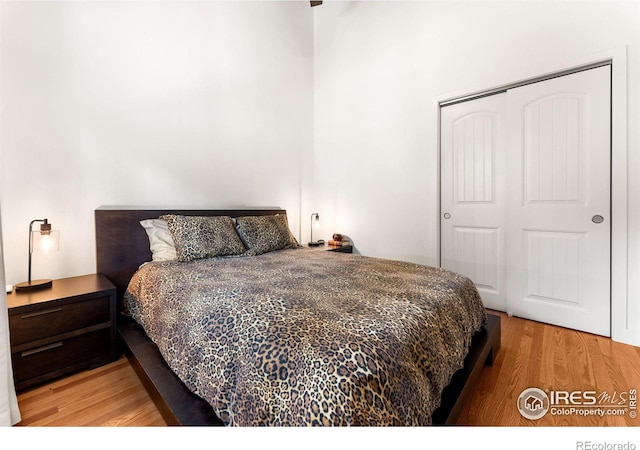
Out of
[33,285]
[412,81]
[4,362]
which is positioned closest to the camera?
[4,362]

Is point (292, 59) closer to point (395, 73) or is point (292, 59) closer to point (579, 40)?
point (395, 73)

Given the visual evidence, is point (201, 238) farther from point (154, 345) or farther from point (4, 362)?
point (4, 362)

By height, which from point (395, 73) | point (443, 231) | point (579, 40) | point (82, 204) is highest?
point (395, 73)

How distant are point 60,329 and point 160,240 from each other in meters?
0.79

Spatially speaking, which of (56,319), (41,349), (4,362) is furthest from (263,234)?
(4,362)

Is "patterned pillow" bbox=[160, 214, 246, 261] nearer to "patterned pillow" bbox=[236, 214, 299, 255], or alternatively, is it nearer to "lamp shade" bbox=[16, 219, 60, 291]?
"patterned pillow" bbox=[236, 214, 299, 255]

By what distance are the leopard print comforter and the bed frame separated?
0.25 ft

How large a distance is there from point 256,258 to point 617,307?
2.67 metres

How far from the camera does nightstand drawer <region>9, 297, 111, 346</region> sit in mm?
1454

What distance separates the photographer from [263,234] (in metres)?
2.52

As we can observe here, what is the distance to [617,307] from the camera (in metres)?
2.02

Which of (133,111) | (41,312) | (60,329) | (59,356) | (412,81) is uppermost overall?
(412,81)

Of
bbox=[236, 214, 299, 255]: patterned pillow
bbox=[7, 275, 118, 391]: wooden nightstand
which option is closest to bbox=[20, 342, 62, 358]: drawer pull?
bbox=[7, 275, 118, 391]: wooden nightstand

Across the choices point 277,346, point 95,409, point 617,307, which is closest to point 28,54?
point 95,409
